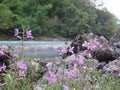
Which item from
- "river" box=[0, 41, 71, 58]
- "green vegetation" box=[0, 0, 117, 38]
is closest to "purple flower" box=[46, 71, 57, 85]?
"river" box=[0, 41, 71, 58]

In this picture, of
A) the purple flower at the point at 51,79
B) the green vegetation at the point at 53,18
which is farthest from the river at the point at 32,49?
the green vegetation at the point at 53,18

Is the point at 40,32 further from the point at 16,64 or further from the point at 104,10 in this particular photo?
the point at 16,64

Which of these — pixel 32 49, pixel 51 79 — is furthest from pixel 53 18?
pixel 51 79

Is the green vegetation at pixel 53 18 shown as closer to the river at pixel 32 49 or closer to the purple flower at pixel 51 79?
the river at pixel 32 49

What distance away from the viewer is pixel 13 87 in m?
2.43

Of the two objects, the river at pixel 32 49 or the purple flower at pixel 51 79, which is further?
the river at pixel 32 49

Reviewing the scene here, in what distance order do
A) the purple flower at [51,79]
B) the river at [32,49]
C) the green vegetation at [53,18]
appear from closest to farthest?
the purple flower at [51,79] < the river at [32,49] < the green vegetation at [53,18]

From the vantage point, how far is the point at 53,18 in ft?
218

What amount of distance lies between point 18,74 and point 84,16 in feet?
226

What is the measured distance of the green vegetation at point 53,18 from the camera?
1914 inches

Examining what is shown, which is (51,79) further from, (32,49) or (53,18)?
(53,18)

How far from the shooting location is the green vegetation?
160 feet

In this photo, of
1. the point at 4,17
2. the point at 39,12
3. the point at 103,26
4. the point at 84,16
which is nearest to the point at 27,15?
the point at 39,12

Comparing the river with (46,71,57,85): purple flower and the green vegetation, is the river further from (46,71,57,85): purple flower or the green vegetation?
the green vegetation
